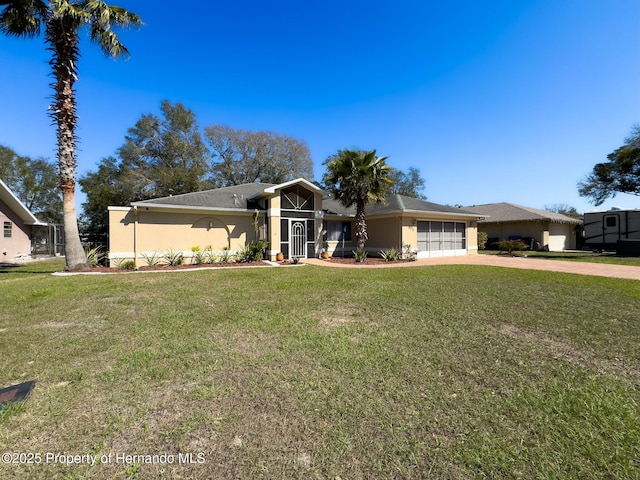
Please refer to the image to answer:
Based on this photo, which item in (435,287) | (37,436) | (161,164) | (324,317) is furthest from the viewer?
(161,164)

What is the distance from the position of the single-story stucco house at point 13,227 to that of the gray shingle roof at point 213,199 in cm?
1033

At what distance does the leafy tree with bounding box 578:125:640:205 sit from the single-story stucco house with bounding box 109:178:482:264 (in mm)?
11361

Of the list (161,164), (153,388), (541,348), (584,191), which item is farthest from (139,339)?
(584,191)

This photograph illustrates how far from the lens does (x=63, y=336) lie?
15.2 feet

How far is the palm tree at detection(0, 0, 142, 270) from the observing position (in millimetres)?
11180

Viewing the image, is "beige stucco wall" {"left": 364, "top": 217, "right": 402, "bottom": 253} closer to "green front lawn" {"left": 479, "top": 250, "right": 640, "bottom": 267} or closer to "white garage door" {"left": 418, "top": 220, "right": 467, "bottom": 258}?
"white garage door" {"left": 418, "top": 220, "right": 467, "bottom": 258}

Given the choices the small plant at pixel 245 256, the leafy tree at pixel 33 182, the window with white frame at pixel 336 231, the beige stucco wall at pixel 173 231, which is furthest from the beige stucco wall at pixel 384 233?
the leafy tree at pixel 33 182

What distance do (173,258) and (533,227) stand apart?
95.9 ft

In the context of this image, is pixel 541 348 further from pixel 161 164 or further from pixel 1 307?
pixel 161 164

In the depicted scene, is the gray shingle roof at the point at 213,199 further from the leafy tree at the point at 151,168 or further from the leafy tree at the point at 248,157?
the leafy tree at the point at 248,157

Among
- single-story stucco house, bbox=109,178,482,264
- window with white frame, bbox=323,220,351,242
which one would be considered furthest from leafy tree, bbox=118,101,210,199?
window with white frame, bbox=323,220,351,242

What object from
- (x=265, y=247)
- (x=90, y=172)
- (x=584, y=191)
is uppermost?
(x=90, y=172)

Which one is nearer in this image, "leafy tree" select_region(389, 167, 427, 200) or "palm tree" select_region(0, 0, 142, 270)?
"palm tree" select_region(0, 0, 142, 270)

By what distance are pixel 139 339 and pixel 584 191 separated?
36088 millimetres
